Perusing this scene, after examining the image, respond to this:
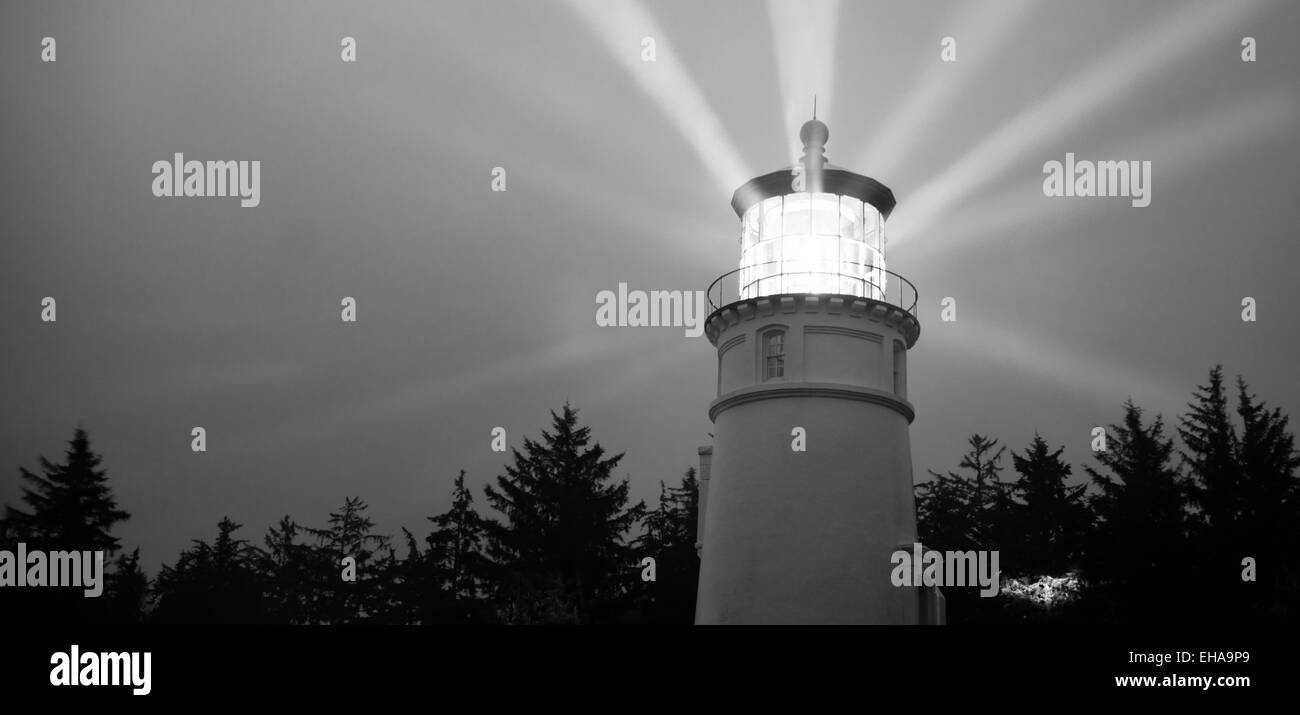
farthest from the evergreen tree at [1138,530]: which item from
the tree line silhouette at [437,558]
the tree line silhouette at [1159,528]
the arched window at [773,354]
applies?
the arched window at [773,354]

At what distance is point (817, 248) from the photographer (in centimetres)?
2583

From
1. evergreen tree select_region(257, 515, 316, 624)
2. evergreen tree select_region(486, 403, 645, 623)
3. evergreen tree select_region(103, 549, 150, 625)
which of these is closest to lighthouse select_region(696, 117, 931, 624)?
Answer: evergreen tree select_region(486, 403, 645, 623)

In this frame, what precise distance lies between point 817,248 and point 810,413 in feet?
12.1

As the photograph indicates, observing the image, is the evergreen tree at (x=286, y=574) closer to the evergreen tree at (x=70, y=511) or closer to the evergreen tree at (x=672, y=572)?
the evergreen tree at (x=70, y=511)

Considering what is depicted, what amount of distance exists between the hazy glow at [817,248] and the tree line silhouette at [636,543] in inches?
576

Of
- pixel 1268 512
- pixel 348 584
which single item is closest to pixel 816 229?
pixel 1268 512

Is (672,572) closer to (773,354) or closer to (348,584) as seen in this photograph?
(348,584)

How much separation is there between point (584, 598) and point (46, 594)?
17.9m

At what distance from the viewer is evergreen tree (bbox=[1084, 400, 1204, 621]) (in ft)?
120

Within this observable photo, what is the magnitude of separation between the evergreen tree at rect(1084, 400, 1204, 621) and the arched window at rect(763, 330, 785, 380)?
17.9 metres

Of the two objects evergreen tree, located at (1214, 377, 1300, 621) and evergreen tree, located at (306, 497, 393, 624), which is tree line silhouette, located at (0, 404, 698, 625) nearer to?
evergreen tree, located at (306, 497, 393, 624)

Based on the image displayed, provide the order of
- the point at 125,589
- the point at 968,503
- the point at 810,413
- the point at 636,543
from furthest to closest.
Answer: the point at 968,503, the point at 636,543, the point at 125,589, the point at 810,413
